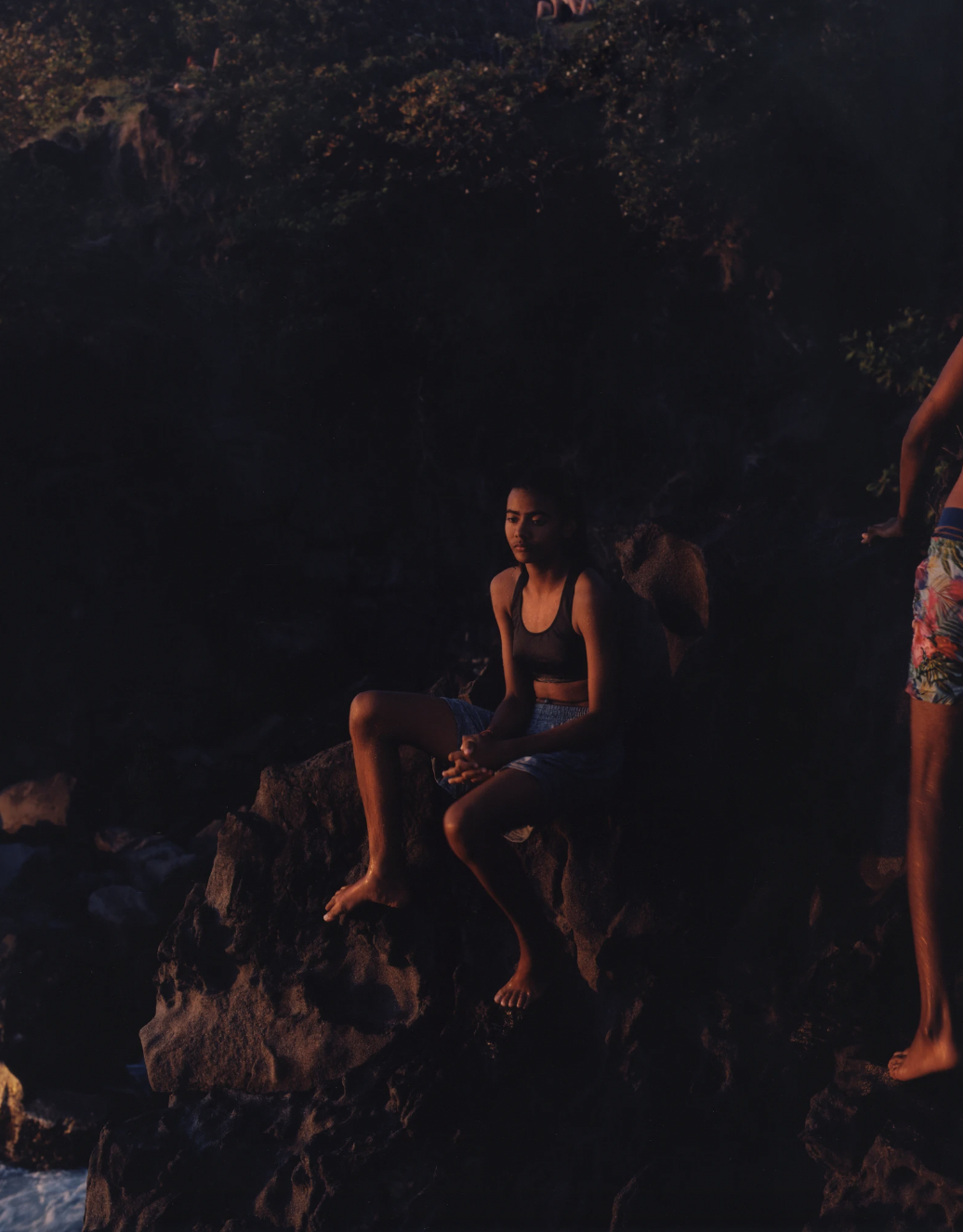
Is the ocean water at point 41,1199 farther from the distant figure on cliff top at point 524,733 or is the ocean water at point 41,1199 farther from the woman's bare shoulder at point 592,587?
the woman's bare shoulder at point 592,587

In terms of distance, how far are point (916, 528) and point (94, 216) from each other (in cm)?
664

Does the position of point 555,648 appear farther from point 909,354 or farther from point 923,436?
point 909,354

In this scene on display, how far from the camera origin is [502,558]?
6.48 meters

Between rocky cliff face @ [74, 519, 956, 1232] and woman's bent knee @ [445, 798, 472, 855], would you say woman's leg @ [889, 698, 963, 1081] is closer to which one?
rocky cliff face @ [74, 519, 956, 1232]

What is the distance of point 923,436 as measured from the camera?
254 cm

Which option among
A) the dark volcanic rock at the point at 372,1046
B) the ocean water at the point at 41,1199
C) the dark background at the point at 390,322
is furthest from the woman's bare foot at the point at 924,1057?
the dark background at the point at 390,322

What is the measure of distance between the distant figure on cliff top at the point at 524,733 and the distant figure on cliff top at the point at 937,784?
799 mm

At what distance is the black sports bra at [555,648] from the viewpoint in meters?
2.77

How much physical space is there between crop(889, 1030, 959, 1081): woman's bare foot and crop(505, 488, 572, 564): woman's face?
1640mm

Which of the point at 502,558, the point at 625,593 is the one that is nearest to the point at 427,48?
the point at 502,558

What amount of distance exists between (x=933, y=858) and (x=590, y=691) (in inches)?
38.5

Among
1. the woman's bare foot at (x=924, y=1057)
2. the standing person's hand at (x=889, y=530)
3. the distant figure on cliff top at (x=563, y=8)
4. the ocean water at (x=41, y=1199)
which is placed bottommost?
the ocean water at (x=41, y=1199)

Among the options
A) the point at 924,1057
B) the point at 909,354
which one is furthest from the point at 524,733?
the point at 909,354

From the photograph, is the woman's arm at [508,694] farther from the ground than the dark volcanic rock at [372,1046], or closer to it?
farther from the ground
